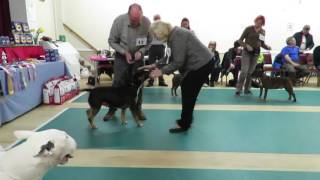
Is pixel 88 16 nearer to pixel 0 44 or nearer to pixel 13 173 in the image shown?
pixel 0 44

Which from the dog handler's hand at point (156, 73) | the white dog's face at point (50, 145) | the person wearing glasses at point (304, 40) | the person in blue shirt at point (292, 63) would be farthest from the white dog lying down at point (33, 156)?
the person wearing glasses at point (304, 40)

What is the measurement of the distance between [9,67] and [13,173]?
10.2ft

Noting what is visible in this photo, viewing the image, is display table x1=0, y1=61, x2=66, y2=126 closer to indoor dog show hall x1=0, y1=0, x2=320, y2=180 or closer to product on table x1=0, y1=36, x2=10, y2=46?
indoor dog show hall x1=0, y1=0, x2=320, y2=180

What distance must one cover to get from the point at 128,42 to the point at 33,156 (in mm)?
2774

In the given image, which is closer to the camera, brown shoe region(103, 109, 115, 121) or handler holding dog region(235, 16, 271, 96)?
brown shoe region(103, 109, 115, 121)

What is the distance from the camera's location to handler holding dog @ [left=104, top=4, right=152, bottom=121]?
169 inches

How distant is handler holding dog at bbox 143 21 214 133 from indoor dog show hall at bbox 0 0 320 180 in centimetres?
1

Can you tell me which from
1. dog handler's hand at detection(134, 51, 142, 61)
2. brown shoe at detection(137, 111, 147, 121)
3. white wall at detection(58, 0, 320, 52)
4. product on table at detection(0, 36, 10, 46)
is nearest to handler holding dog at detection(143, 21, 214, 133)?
dog handler's hand at detection(134, 51, 142, 61)

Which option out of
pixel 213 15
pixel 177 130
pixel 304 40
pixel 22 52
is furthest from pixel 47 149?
pixel 213 15

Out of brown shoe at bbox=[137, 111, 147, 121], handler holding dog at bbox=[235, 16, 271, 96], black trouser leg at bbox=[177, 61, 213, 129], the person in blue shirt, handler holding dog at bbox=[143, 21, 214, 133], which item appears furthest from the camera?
the person in blue shirt

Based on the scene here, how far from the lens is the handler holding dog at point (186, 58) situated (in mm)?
3576

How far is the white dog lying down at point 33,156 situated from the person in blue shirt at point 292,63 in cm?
721

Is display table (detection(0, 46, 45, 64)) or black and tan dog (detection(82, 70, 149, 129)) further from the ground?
display table (detection(0, 46, 45, 64))

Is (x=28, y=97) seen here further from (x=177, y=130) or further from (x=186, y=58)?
(x=186, y=58)
